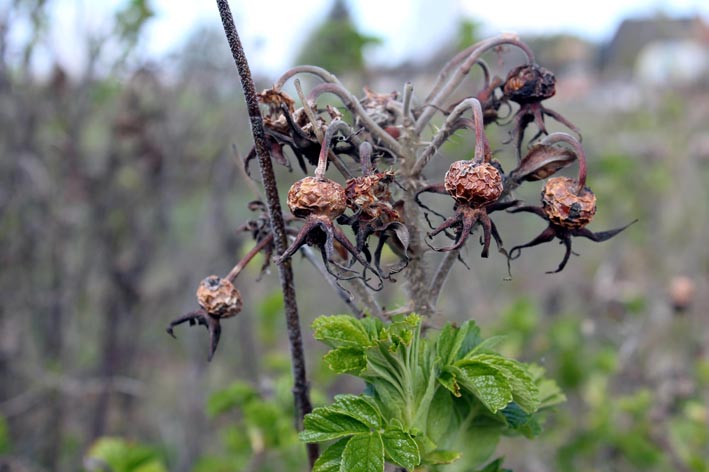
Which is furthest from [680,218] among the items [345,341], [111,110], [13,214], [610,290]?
[345,341]

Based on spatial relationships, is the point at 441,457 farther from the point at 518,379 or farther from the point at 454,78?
the point at 454,78

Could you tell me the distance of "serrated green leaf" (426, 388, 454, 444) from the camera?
1.23 meters

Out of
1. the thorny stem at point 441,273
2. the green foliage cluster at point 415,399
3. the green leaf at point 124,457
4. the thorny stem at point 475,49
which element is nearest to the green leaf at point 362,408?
the green foliage cluster at point 415,399

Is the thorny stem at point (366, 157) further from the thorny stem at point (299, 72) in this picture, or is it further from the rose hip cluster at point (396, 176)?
the thorny stem at point (299, 72)

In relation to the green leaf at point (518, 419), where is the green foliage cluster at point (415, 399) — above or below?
above

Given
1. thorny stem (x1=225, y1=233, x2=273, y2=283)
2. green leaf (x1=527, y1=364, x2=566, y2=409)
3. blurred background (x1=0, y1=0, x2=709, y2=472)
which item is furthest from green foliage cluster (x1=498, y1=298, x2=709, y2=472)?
thorny stem (x1=225, y1=233, x2=273, y2=283)

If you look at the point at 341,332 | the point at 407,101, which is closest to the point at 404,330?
the point at 341,332

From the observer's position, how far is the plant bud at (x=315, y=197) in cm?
108

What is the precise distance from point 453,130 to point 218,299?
54cm

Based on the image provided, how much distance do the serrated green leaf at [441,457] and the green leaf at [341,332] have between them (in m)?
0.24

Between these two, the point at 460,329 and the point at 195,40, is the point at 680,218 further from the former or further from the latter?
the point at 460,329

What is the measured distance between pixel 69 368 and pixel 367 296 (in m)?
3.37

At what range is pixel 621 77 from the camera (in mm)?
12414

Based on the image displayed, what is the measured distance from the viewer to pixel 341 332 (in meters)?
1.16
